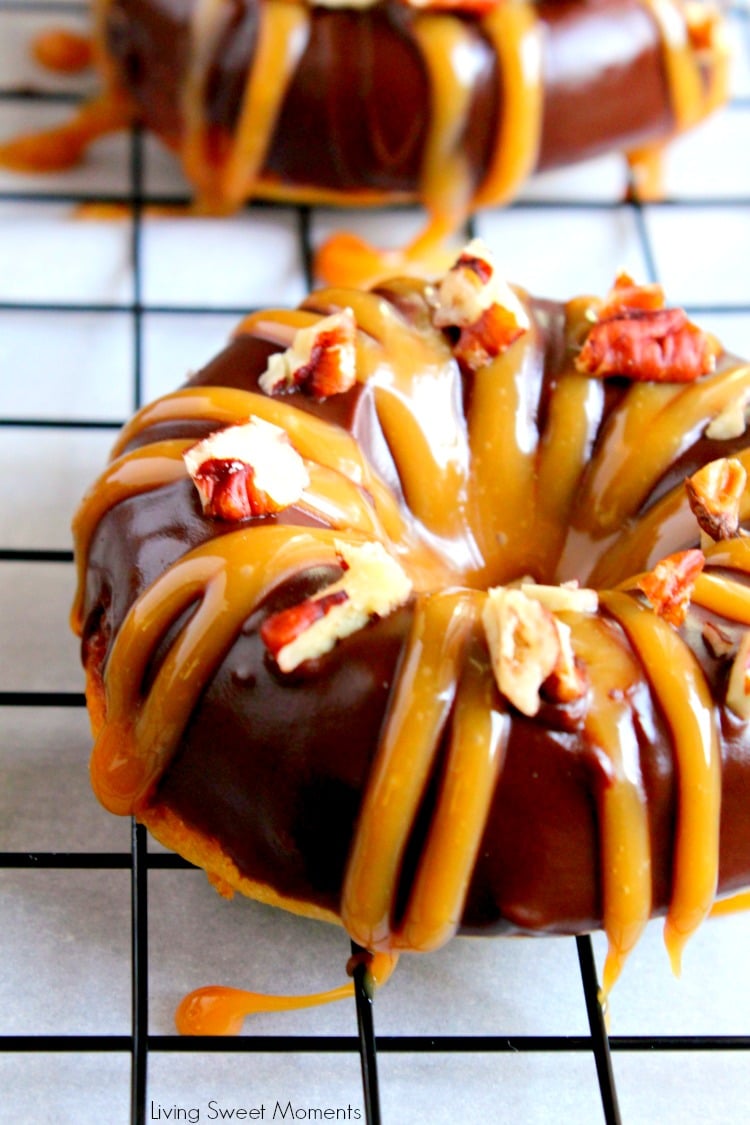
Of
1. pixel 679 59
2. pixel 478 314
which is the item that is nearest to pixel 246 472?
pixel 478 314

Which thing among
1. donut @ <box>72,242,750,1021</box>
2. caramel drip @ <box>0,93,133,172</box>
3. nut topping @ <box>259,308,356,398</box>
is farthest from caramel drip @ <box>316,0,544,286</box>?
nut topping @ <box>259,308,356,398</box>

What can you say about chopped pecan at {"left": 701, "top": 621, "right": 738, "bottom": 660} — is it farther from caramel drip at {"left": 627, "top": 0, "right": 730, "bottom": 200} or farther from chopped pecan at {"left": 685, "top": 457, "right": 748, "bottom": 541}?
caramel drip at {"left": 627, "top": 0, "right": 730, "bottom": 200}

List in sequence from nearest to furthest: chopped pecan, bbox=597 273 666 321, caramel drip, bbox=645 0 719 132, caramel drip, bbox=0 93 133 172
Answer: chopped pecan, bbox=597 273 666 321 → caramel drip, bbox=645 0 719 132 → caramel drip, bbox=0 93 133 172

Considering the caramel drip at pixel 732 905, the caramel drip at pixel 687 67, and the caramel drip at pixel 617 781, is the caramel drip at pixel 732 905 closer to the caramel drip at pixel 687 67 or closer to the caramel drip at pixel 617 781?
the caramel drip at pixel 617 781

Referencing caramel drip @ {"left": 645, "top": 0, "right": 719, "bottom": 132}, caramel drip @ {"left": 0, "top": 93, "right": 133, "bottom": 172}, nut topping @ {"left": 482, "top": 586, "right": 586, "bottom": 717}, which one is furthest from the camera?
caramel drip @ {"left": 0, "top": 93, "right": 133, "bottom": 172}

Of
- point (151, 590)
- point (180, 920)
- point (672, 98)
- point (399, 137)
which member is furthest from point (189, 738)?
point (672, 98)

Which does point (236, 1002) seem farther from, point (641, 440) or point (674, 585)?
point (641, 440)

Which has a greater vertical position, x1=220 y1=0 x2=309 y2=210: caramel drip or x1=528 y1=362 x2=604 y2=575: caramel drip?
x1=220 y1=0 x2=309 y2=210: caramel drip

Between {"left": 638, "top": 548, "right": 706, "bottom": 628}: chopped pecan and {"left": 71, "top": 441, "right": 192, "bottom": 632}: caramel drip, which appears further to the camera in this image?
{"left": 71, "top": 441, "right": 192, "bottom": 632}: caramel drip
